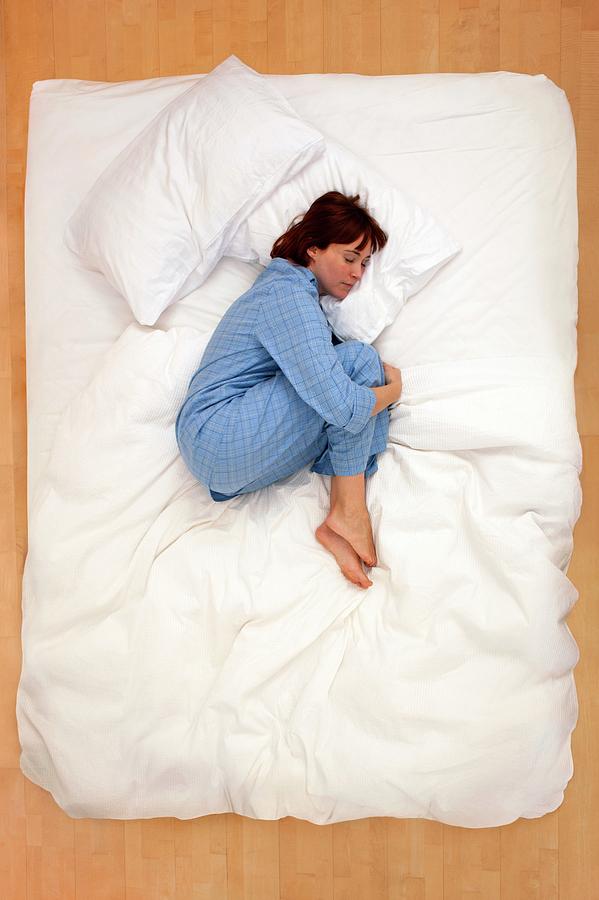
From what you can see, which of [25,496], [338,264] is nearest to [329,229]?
[338,264]

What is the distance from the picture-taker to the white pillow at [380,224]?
1.48m

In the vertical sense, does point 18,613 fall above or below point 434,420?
below

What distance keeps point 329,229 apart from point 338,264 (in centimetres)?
7

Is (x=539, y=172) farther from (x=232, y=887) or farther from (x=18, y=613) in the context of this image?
(x=232, y=887)

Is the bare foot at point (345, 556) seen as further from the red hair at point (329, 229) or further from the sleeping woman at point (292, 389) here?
the red hair at point (329, 229)

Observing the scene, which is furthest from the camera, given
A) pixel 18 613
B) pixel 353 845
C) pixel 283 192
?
pixel 18 613

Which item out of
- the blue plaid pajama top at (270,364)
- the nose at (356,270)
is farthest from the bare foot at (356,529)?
the nose at (356,270)

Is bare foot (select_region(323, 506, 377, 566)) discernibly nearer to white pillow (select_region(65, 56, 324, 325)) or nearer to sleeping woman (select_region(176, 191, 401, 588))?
sleeping woman (select_region(176, 191, 401, 588))


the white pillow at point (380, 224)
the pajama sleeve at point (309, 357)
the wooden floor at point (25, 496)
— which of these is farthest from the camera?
the wooden floor at point (25, 496)

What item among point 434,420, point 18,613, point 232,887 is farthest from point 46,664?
point 434,420

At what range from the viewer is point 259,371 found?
1.48m

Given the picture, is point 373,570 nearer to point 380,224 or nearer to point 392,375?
point 392,375

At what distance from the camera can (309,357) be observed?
137cm

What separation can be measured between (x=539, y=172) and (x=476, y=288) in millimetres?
Answer: 273
